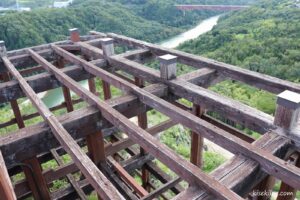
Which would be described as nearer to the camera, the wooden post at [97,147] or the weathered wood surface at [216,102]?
the weathered wood surface at [216,102]

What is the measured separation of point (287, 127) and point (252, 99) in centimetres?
2355

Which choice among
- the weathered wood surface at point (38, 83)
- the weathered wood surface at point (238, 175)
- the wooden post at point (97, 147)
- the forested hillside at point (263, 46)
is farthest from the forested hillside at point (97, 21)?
the weathered wood surface at point (238, 175)

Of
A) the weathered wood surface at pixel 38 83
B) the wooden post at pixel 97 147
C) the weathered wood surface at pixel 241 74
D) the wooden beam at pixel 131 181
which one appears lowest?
the wooden beam at pixel 131 181

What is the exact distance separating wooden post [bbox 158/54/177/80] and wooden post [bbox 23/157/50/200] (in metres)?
1.88

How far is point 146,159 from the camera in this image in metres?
5.09

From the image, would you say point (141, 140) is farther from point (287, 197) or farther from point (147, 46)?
point (147, 46)

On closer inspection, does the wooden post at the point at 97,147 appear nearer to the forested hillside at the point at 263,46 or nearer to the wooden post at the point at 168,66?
the wooden post at the point at 168,66

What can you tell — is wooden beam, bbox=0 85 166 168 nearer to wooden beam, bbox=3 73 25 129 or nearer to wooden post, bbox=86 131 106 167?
wooden post, bbox=86 131 106 167

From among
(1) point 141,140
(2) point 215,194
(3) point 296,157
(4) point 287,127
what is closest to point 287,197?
(3) point 296,157

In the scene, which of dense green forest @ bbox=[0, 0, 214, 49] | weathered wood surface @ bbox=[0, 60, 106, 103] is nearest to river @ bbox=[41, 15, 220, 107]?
dense green forest @ bbox=[0, 0, 214, 49]

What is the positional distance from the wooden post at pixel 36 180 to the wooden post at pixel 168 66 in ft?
→ 6.17

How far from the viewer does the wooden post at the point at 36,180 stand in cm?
343

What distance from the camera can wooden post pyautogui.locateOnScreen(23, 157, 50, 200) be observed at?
343 cm

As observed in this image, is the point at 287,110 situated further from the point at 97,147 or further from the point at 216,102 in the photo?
the point at 97,147
